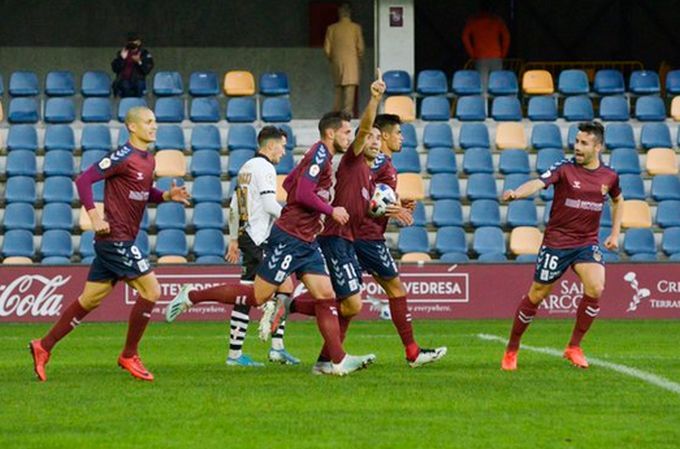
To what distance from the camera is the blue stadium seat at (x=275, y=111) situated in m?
27.1

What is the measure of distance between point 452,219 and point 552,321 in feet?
11.4

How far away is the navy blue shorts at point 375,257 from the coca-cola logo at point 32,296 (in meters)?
8.89

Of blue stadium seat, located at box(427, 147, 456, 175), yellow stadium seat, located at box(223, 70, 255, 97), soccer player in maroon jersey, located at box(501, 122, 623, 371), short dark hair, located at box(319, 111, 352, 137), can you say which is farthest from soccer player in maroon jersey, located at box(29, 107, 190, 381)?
yellow stadium seat, located at box(223, 70, 255, 97)

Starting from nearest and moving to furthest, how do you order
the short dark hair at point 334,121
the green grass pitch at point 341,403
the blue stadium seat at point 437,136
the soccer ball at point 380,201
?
1. the green grass pitch at point 341,403
2. the short dark hair at point 334,121
3. the soccer ball at point 380,201
4. the blue stadium seat at point 437,136

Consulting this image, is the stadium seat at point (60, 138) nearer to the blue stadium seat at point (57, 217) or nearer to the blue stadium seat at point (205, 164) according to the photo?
the blue stadium seat at point (57, 217)

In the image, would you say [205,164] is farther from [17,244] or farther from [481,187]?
[481,187]

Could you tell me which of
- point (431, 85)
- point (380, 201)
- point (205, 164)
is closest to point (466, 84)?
point (431, 85)

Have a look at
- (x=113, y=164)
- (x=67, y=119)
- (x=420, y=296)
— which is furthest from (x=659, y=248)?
(x=113, y=164)

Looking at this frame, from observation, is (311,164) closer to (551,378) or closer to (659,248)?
(551,378)

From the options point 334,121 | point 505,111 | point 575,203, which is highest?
point 334,121

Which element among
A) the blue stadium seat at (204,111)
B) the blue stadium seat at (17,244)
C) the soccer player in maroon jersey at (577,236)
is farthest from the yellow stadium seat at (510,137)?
the soccer player in maroon jersey at (577,236)

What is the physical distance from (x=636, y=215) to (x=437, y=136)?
10.8 feet

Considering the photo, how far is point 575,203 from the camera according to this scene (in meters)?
14.2

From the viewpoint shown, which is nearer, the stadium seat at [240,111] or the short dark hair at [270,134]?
the short dark hair at [270,134]
